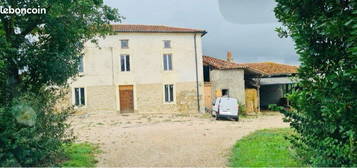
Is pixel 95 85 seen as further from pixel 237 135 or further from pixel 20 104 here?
pixel 20 104

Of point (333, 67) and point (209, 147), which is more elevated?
point (333, 67)

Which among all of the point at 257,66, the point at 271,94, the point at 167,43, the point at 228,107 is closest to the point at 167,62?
the point at 167,43

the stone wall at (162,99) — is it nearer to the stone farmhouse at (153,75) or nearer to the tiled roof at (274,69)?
the stone farmhouse at (153,75)

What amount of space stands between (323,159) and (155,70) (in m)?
21.8

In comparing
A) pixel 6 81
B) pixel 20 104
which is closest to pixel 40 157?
pixel 20 104

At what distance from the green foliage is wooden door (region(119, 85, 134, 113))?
21265 mm

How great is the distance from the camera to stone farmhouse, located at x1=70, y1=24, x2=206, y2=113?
77.4 ft

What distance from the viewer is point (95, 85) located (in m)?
23.6

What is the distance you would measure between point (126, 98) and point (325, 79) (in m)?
22.0

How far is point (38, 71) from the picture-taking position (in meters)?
8.05

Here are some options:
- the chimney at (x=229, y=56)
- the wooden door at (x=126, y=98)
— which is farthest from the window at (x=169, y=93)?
the chimney at (x=229, y=56)

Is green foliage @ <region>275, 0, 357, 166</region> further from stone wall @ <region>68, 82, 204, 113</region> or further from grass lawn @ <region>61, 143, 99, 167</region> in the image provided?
stone wall @ <region>68, 82, 204, 113</region>

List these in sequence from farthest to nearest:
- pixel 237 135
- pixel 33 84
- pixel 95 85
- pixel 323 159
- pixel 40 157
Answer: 1. pixel 95 85
2. pixel 237 135
3. pixel 33 84
4. pixel 40 157
5. pixel 323 159

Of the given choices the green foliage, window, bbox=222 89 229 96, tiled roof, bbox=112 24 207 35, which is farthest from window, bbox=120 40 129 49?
the green foliage
